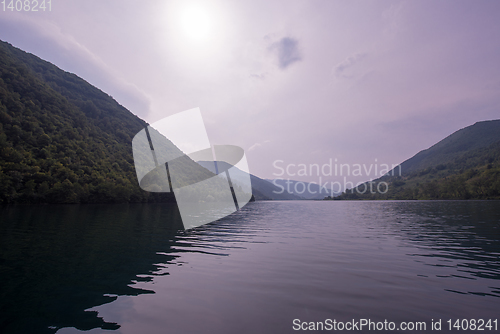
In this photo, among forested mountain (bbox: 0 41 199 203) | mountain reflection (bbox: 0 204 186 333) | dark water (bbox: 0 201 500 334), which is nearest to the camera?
mountain reflection (bbox: 0 204 186 333)

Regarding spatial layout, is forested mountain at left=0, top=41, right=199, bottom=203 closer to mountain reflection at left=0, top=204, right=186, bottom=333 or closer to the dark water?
mountain reflection at left=0, top=204, right=186, bottom=333

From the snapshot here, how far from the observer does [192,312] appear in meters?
8.15

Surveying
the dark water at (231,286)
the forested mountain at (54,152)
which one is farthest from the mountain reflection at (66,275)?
the forested mountain at (54,152)

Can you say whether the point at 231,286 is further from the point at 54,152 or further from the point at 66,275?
the point at 54,152

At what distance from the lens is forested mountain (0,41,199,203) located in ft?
241

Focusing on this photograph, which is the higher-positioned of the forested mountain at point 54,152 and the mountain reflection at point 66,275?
the forested mountain at point 54,152

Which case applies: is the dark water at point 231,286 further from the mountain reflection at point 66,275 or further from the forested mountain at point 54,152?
the forested mountain at point 54,152

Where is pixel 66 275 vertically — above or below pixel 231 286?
above

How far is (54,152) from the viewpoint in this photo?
302 ft

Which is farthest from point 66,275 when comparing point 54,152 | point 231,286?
point 54,152

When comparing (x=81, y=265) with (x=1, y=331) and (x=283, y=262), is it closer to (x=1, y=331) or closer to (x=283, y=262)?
(x=1, y=331)

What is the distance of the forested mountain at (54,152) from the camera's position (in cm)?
7331

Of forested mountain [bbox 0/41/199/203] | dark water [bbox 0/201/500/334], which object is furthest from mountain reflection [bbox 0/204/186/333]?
forested mountain [bbox 0/41/199/203]

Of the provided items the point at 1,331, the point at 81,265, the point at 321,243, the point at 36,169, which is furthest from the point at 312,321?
the point at 36,169
